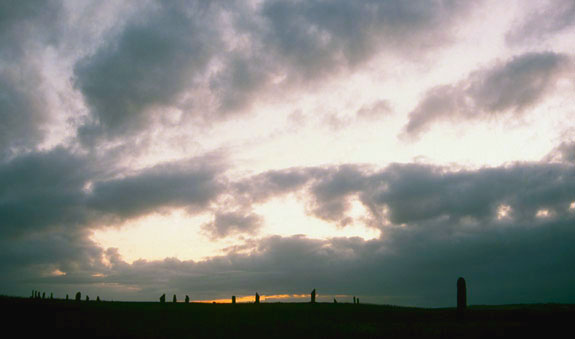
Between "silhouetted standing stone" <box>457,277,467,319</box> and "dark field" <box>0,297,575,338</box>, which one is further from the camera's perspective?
"silhouetted standing stone" <box>457,277,467,319</box>

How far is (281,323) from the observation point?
34.9 meters

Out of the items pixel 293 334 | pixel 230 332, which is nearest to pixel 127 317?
pixel 230 332

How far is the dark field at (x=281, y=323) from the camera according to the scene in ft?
93.4

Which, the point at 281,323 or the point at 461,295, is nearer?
the point at 281,323

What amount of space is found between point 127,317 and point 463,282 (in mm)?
29378

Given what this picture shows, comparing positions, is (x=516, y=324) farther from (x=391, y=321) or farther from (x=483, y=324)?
(x=391, y=321)

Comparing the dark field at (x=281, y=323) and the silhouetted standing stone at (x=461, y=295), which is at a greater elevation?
the silhouetted standing stone at (x=461, y=295)

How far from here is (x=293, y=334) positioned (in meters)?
29.2

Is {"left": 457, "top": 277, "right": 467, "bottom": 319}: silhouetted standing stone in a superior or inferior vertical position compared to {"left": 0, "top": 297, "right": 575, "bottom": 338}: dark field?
superior

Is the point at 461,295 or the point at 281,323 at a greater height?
the point at 461,295

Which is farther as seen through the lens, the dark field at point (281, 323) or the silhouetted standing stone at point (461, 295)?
the silhouetted standing stone at point (461, 295)

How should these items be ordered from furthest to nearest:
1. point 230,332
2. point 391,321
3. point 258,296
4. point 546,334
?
Result: point 258,296 → point 391,321 → point 230,332 → point 546,334

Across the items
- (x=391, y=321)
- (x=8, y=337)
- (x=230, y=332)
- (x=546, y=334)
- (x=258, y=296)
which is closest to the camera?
(x=546, y=334)

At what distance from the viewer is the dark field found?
93.4 ft
